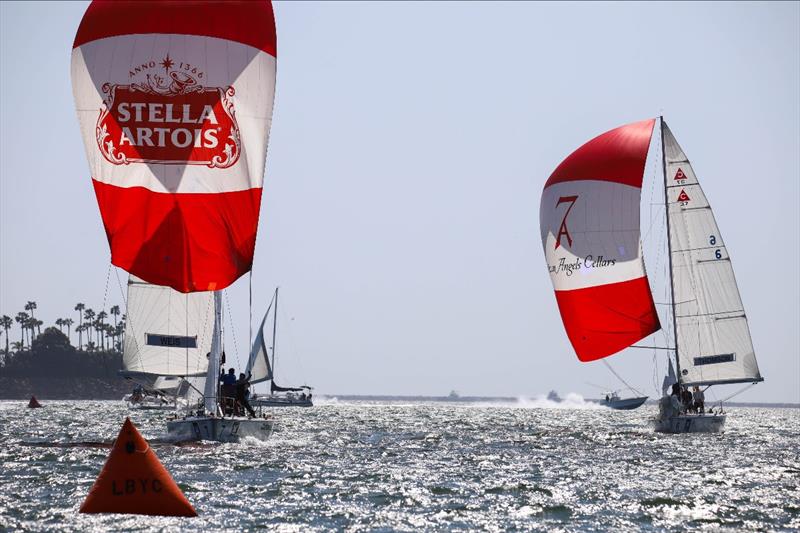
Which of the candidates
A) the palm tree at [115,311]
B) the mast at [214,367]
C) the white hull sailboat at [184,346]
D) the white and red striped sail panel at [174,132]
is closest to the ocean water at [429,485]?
the white hull sailboat at [184,346]

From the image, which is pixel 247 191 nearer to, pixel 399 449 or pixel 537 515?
pixel 537 515

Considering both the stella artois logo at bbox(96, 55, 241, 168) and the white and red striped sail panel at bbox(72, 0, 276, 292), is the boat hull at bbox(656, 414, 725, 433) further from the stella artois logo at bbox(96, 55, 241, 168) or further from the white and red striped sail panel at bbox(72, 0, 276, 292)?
the stella artois logo at bbox(96, 55, 241, 168)

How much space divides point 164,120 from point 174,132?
327mm

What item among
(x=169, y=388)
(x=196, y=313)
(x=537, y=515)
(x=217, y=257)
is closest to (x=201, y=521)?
(x=537, y=515)

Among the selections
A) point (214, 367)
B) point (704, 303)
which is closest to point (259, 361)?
point (704, 303)

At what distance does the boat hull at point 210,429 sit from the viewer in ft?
104

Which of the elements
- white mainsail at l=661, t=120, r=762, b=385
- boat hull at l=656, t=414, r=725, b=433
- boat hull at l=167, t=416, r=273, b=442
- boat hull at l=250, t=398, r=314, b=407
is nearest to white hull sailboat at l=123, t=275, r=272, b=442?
boat hull at l=167, t=416, r=273, b=442

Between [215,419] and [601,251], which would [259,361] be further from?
[215,419]

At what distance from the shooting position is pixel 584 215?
43094 mm

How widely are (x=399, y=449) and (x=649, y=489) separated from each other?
43.7ft

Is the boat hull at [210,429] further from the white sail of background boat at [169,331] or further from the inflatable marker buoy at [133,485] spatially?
the inflatable marker buoy at [133,485]

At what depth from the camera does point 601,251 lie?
4272 centimetres

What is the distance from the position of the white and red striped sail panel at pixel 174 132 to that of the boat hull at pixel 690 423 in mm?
23110

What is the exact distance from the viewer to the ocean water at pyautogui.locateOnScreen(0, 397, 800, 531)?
18.6 metres
